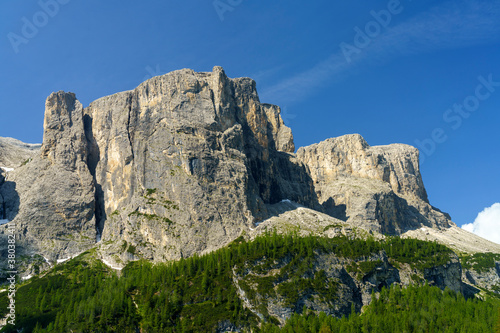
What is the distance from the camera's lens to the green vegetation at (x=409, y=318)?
528 ft

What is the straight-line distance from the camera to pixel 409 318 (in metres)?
169

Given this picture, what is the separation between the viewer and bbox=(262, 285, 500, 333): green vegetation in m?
161

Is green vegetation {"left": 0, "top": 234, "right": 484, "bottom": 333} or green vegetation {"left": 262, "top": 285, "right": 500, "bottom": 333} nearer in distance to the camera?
green vegetation {"left": 262, "top": 285, "right": 500, "bottom": 333}

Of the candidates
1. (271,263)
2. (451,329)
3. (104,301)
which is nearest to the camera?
(451,329)

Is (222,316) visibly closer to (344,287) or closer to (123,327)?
(123,327)

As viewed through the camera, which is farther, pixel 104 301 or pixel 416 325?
pixel 104 301

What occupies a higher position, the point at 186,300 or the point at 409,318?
the point at 186,300

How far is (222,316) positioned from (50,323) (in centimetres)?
6092

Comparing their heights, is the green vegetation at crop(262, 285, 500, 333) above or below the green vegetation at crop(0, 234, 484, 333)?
below

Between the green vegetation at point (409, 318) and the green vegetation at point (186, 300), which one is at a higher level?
the green vegetation at point (186, 300)

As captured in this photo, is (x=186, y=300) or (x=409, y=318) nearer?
(x=409, y=318)

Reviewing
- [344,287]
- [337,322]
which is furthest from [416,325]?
[344,287]

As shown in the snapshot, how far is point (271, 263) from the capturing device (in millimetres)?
196875

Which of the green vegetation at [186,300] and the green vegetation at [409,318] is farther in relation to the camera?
the green vegetation at [186,300]
